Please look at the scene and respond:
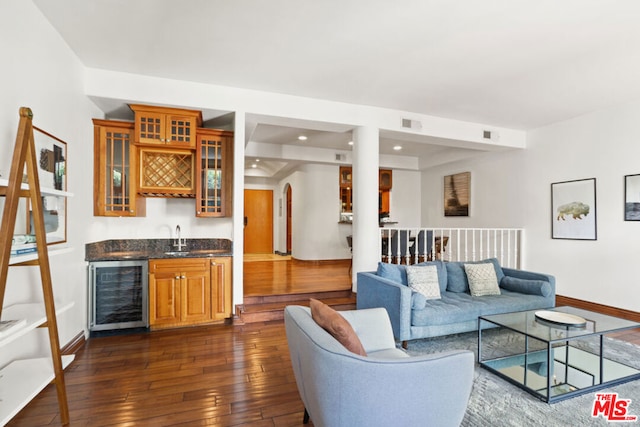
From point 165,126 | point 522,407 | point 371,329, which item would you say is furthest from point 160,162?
point 522,407

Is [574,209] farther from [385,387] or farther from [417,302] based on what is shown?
[385,387]

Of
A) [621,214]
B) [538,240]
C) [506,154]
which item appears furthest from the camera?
[506,154]

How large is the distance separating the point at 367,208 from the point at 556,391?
9.19ft

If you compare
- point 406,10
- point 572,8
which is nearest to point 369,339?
point 406,10

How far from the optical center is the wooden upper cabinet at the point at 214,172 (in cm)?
402

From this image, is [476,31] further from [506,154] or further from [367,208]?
[506,154]

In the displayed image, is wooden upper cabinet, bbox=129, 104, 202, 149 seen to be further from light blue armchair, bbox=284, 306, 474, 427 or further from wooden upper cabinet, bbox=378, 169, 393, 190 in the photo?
wooden upper cabinet, bbox=378, 169, 393, 190

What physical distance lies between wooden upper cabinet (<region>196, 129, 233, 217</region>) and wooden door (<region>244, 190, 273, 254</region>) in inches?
212

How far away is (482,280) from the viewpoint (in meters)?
3.70

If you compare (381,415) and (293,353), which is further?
(293,353)

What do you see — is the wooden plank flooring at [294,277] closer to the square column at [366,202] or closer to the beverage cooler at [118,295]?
the square column at [366,202]

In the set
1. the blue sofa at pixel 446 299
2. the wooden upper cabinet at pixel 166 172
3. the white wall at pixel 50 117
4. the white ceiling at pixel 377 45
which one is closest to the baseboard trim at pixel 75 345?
the white wall at pixel 50 117

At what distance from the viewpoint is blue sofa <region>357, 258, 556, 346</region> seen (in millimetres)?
3049

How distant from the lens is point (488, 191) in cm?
634
